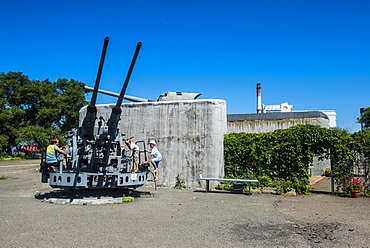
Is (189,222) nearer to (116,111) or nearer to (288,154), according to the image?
(116,111)

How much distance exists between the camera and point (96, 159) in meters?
9.74

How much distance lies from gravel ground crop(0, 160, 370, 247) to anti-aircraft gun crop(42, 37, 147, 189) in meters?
0.71

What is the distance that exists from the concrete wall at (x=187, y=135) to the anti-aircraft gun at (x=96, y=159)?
2.84 meters

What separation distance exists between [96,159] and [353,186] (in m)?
8.37

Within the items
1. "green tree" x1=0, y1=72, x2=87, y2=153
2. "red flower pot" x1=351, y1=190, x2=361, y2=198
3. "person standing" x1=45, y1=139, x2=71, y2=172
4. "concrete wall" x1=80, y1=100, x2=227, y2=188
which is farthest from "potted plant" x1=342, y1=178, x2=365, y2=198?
"green tree" x1=0, y1=72, x2=87, y2=153

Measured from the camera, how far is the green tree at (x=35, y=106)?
125 ft

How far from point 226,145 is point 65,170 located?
20.5 feet

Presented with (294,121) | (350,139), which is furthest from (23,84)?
(350,139)

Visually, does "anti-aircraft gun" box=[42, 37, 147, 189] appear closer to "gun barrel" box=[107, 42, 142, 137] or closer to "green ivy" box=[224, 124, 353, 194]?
"gun barrel" box=[107, 42, 142, 137]

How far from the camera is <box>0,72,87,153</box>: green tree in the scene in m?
38.0

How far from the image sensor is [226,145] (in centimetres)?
1331

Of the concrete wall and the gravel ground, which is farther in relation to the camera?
the concrete wall

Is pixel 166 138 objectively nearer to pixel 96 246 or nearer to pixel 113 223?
pixel 113 223

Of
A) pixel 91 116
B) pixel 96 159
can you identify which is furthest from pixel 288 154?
pixel 91 116
